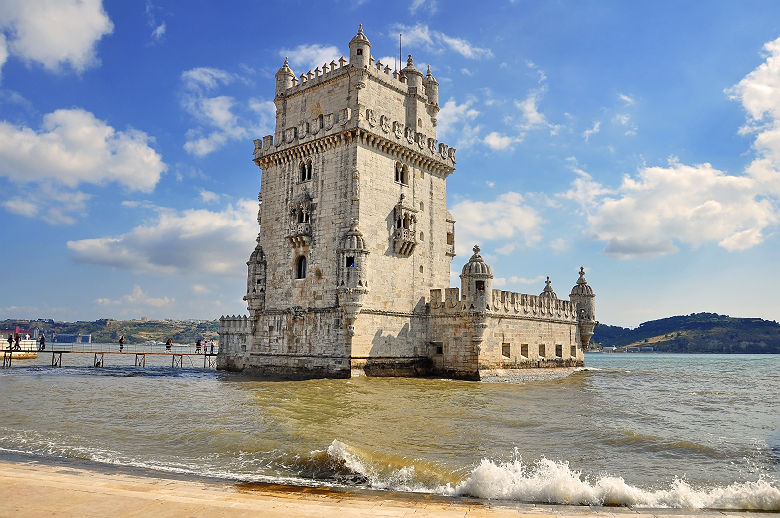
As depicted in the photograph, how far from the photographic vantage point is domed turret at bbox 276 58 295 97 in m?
37.1

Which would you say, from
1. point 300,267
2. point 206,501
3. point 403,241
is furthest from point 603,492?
point 300,267

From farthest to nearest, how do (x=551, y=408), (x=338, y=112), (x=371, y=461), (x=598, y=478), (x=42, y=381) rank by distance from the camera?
1. (x=338, y=112)
2. (x=42, y=381)
3. (x=551, y=408)
4. (x=371, y=461)
5. (x=598, y=478)

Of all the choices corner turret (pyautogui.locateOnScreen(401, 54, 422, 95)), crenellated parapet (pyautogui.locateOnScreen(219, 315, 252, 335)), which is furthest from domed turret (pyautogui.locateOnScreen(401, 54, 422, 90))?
crenellated parapet (pyautogui.locateOnScreen(219, 315, 252, 335))

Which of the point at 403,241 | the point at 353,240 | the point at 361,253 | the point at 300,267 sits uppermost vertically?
the point at 403,241

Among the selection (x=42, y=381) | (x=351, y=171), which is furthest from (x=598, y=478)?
(x=42, y=381)

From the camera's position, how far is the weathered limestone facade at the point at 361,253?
103 feet

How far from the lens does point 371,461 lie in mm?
12078

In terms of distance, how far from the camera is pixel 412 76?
3666 centimetres

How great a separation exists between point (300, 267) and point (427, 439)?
2033cm

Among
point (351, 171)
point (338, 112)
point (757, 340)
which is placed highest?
point (338, 112)

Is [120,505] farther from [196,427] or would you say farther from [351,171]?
[351,171]

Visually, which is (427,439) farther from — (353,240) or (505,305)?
(505,305)

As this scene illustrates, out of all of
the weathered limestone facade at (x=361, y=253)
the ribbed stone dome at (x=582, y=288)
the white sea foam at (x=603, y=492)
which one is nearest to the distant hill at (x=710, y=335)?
the ribbed stone dome at (x=582, y=288)

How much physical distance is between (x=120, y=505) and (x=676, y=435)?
15394 mm
